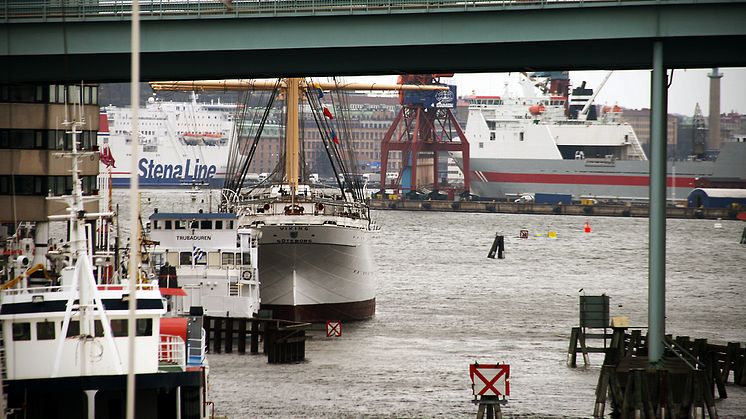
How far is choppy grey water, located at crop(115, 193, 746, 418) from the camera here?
34.6m

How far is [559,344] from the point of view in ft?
154

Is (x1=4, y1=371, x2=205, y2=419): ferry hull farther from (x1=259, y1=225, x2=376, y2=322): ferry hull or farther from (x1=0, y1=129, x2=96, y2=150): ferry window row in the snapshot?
(x1=259, y1=225, x2=376, y2=322): ferry hull

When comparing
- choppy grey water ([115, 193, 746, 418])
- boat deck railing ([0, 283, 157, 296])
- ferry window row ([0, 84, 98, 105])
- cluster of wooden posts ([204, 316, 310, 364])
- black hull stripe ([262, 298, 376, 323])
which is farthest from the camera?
black hull stripe ([262, 298, 376, 323])

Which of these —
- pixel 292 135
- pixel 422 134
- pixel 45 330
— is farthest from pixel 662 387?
pixel 422 134

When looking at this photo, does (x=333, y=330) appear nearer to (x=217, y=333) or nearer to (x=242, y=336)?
(x=242, y=336)

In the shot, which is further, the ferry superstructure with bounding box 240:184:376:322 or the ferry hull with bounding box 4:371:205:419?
the ferry superstructure with bounding box 240:184:376:322

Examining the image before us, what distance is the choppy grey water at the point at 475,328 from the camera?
3459 centimetres

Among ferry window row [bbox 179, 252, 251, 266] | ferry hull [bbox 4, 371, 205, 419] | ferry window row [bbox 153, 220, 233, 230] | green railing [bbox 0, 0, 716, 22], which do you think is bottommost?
ferry hull [bbox 4, 371, 205, 419]

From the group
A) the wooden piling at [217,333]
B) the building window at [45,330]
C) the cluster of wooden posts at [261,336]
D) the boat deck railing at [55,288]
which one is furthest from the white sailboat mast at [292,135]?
the building window at [45,330]

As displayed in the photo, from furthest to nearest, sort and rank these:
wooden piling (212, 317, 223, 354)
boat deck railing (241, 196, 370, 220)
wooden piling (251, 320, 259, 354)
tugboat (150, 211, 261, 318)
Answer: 1. boat deck railing (241, 196, 370, 220)
2. tugboat (150, 211, 261, 318)
3. wooden piling (212, 317, 223, 354)
4. wooden piling (251, 320, 259, 354)

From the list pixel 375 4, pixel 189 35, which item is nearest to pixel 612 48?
pixel 375 4

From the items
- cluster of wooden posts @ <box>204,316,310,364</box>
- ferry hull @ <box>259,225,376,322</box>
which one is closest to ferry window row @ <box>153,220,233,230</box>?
cluster of wooden posts @ <box>204,316,310,364</box>

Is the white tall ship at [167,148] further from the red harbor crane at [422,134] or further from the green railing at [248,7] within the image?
the green railing at [248,7]

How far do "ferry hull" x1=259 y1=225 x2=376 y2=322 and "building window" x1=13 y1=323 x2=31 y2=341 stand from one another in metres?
27.2
